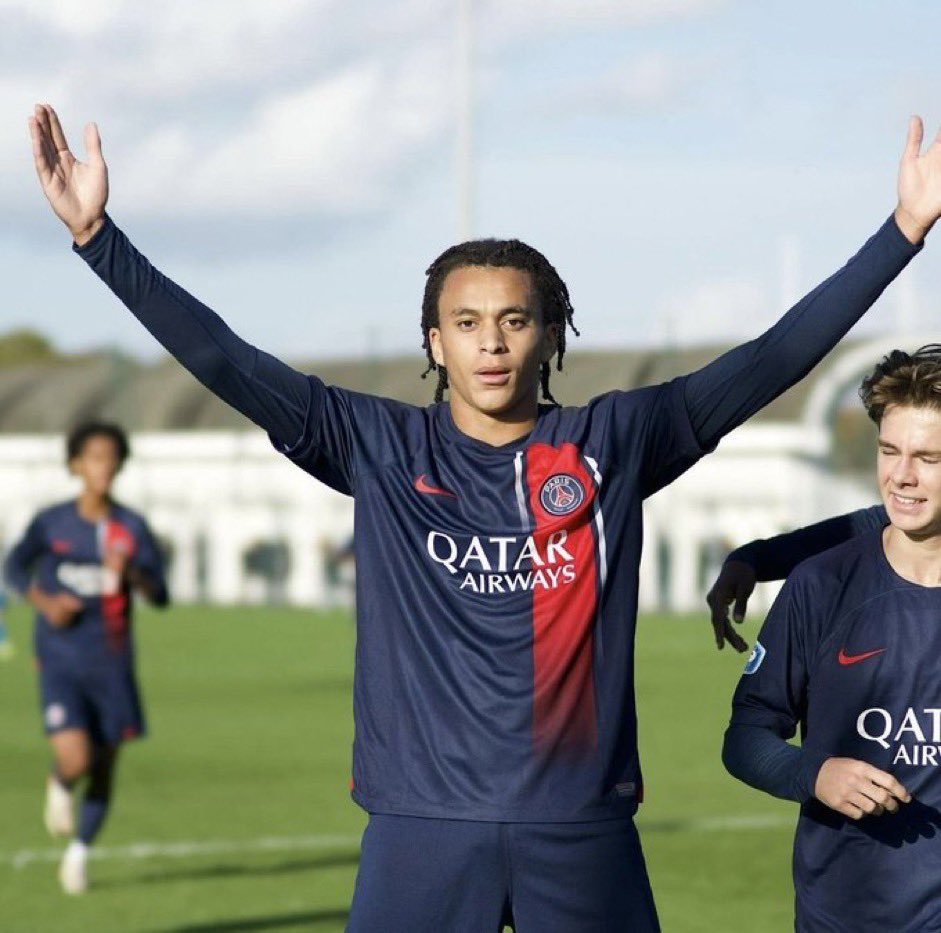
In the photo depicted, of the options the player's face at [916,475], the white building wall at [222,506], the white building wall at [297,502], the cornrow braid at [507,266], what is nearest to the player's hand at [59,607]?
the cornrow braid at [507,266]

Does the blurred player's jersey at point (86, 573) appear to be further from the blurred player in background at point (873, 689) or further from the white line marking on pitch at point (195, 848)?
the blurred player in background at point (873, 689)

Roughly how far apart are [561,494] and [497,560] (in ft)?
0.64

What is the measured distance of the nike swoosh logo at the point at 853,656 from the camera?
4.36m

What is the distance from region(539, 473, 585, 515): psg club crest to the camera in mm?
4293

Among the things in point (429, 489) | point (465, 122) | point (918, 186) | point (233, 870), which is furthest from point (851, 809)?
point (465, 122)

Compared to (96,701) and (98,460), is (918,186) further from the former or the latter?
(96,701)

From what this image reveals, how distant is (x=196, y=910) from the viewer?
888 cm

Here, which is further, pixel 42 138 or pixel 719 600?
pixel 719 600

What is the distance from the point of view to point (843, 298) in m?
4.23

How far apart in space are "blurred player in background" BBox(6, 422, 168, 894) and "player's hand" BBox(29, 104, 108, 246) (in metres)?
5.65

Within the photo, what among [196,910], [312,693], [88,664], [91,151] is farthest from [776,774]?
[312,693]

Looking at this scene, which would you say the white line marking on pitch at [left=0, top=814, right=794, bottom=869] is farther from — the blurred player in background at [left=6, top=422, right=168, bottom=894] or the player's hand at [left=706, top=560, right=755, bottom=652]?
the player's hand at [left=706, top=560, right=755, bottom=652]

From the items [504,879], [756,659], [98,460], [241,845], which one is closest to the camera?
[504,879]

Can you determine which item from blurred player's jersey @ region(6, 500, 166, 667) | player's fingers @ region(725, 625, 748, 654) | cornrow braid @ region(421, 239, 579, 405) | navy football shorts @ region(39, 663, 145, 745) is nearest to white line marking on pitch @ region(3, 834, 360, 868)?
navy football shorts @ region(39, 663, 145, 745)
